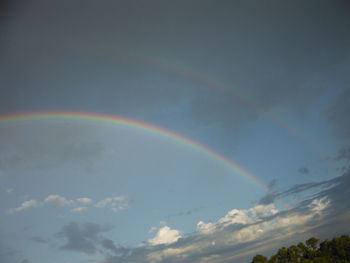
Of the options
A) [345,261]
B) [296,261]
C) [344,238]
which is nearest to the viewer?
[345,261]

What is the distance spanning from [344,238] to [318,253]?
9231mm

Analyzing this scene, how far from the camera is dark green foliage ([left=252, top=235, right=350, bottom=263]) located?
269 ft

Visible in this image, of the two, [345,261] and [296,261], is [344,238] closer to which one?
[345,261]

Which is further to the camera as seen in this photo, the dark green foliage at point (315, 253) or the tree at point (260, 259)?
the tree at point (260, 259)

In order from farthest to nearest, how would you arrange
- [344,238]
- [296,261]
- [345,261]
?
[296,261] → [344,238] → [345,261]

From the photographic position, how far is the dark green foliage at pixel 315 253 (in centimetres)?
8206

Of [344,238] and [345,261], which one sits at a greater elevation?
[344,238]

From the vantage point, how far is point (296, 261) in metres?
90.1

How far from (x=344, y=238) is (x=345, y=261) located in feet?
32.4

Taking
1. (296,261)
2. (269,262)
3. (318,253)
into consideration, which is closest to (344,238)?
(318,253)

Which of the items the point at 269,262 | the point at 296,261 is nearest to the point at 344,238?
the point at 296,261

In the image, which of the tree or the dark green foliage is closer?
the dark green foliage

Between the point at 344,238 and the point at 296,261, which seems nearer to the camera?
the point at 344,238

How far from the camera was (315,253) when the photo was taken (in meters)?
88.2
